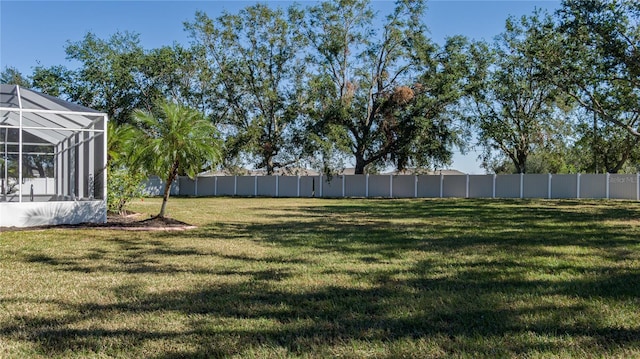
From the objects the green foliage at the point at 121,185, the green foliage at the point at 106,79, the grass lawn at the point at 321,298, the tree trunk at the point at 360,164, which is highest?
the green foliage at the point at 106,79

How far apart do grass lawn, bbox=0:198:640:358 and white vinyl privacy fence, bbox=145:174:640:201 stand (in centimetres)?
2324

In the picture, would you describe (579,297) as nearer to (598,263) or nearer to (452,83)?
(598,263)

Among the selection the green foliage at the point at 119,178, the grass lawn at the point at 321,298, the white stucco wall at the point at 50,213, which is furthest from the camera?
the green foliage at the point at 119,178

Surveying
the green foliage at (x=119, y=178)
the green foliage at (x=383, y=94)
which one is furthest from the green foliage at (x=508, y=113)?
the green foliage at (x=119, y=178)

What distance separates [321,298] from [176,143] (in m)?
8.65

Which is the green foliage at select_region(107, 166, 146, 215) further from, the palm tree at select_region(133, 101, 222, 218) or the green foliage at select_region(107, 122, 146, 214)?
the palm tree at select_region(133, 101, 222, 218)

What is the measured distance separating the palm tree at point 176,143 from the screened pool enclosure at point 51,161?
1.42m

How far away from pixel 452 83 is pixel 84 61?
27043 mm

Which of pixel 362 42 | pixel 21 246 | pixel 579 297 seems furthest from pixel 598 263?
pixel 362 42

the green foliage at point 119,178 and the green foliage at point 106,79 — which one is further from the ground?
the green foliage at point 106,79

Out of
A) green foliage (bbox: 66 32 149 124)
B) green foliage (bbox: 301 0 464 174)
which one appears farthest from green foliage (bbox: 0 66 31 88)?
green foliage (bbox: 301 0 464 174)

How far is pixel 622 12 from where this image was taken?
1678 centimetres

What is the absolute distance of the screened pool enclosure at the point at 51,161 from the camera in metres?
12.6

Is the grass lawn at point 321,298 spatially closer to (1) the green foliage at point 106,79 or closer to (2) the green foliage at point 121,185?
(2) the green foliage at point 121,185
